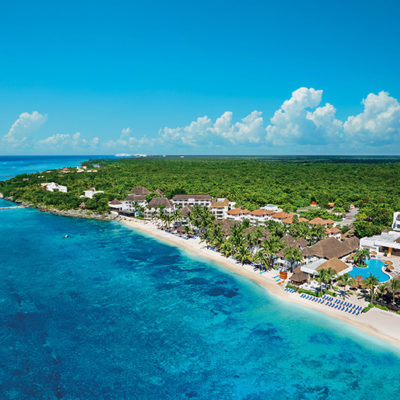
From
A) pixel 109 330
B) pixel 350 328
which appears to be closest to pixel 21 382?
pixel 109 330

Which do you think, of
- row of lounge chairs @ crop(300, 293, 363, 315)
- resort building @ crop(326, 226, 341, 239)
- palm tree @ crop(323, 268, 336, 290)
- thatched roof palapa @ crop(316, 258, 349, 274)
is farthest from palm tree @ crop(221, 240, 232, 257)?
resort building @ crop(326, 226, 341, 239)

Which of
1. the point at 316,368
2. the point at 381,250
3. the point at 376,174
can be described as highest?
the point at 376,174

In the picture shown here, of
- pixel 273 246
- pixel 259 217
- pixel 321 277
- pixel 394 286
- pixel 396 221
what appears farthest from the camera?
pixel 259 217

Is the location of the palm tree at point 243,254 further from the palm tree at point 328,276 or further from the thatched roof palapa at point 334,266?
the palm tree at point 328,276

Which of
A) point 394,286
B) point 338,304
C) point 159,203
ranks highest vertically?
point 159,203

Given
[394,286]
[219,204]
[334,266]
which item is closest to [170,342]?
[334,266]

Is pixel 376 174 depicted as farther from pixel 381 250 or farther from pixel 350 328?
pixel 350 328

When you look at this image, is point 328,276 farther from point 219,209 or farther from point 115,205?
point 115,205
